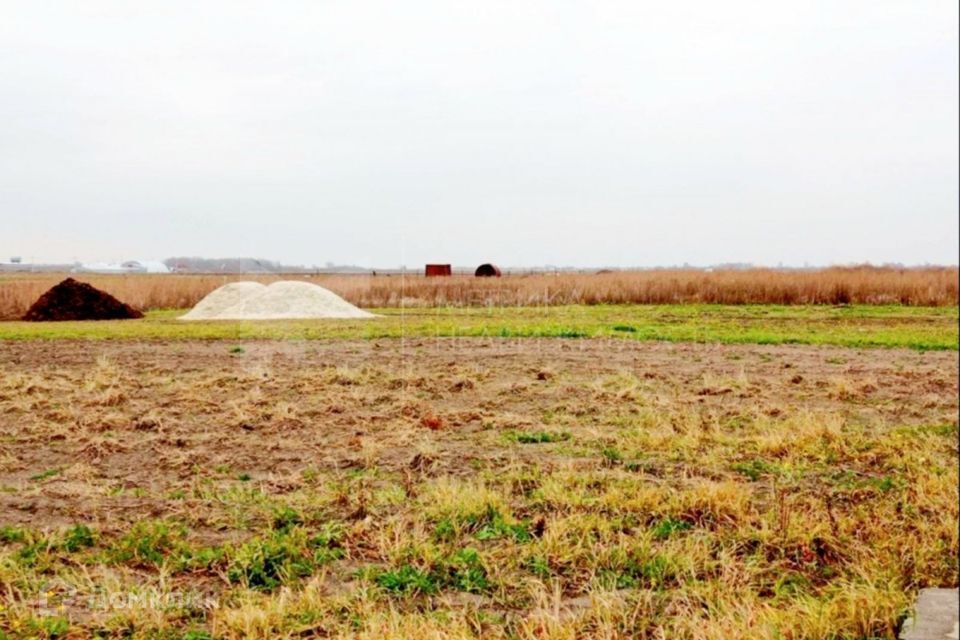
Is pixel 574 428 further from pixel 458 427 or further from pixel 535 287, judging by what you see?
pixel 535 287

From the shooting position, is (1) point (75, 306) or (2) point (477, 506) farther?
(1) point (75, 306)

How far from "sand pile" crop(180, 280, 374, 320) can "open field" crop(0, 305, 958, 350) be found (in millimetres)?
1223

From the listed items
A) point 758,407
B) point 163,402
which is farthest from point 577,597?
point 163,402

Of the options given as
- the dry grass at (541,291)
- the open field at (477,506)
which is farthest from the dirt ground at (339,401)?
the dry grass at (541,291)

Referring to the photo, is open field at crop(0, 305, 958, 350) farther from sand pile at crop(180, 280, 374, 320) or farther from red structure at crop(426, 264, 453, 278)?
red structure at crop(426, 264, 453, 278)

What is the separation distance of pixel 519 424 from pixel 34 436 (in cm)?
495

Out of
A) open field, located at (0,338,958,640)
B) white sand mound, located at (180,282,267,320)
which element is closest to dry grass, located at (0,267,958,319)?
white sand mound, located at (180,282,267,320)

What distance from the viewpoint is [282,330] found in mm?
20531

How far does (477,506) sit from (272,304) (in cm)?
2114

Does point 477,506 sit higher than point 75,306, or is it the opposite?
point 75,306

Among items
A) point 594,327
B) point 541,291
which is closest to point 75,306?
point 594,327

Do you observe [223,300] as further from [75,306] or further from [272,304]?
[75,306]

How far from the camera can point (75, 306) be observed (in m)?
24.3

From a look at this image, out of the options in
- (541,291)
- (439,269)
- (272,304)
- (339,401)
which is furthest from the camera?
(439,269)
